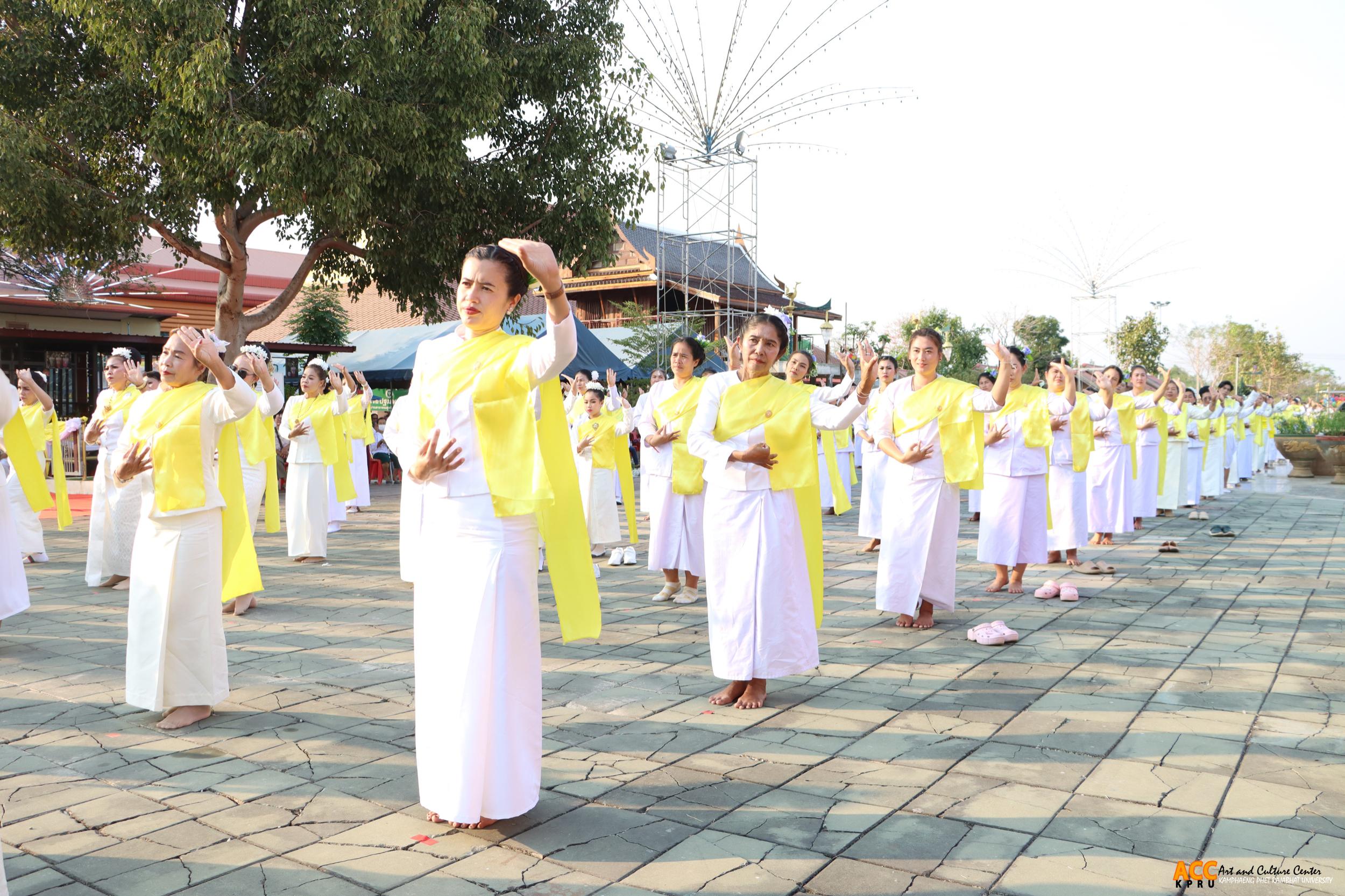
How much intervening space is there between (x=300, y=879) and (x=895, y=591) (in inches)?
182

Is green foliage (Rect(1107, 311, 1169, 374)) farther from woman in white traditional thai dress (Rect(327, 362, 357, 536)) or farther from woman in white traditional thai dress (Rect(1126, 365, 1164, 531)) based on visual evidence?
woman in white traditional thai dress (Rect(327, 362, 357, 536))

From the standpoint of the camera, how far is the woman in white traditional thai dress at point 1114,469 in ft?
36.8

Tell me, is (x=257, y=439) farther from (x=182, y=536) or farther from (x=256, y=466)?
(x=182, y=536)

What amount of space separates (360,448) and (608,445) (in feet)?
20.6

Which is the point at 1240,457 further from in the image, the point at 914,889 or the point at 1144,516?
the point at 914,889

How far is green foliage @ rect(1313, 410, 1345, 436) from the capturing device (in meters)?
23.7

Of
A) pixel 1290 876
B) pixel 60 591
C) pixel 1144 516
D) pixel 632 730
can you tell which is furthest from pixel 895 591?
pixel 1144 516

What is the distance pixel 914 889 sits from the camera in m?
3.05

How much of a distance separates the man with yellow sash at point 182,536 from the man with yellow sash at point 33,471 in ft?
4.69

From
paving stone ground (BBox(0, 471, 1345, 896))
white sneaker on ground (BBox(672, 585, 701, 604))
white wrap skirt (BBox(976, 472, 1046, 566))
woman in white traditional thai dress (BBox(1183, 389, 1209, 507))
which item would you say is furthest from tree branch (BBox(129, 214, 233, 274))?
woman in white traditional thai dress (BBox(1183, 389, 1209, 507))

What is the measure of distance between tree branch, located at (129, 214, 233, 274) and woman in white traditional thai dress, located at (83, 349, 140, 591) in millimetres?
5871

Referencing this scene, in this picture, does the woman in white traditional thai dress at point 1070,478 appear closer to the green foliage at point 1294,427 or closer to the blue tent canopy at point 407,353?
the blue tent canopy at point 407,353

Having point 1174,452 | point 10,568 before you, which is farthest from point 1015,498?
point 1174,452

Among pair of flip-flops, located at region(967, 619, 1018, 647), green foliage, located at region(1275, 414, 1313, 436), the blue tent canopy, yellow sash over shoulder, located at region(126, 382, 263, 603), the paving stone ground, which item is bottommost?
the paving stone ground
